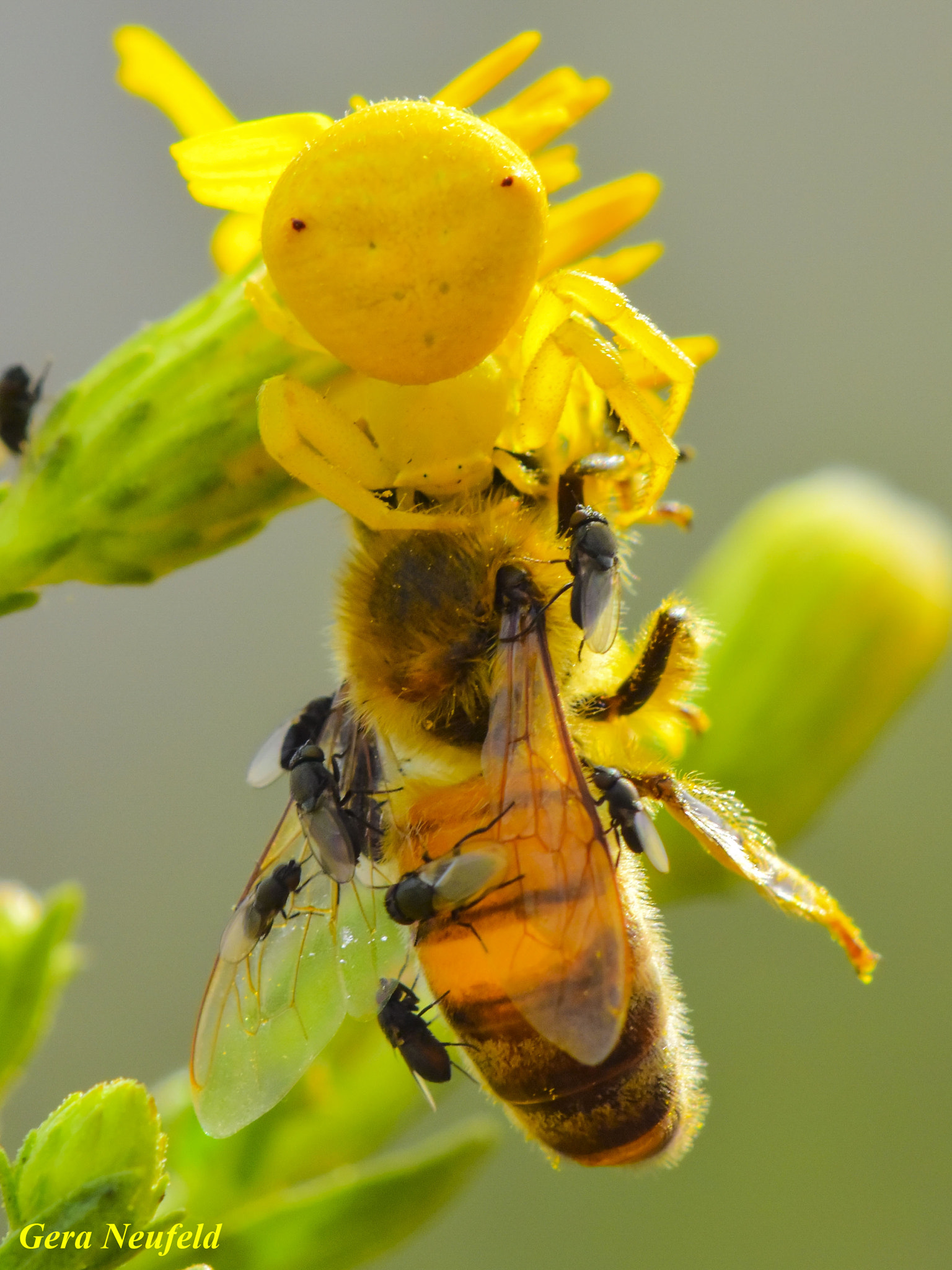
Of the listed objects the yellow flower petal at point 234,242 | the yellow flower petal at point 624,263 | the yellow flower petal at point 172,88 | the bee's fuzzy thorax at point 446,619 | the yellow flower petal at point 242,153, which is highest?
the yellow flower petal at point 172,88

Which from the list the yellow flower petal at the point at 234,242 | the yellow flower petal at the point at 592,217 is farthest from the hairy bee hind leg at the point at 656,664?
the yellow flower petal at the point at 234,242

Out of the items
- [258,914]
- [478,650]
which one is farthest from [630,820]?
[258,914]

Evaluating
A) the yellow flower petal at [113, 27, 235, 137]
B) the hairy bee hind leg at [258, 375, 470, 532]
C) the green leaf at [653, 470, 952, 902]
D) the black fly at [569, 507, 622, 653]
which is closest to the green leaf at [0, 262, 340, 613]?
the hairy bee hind leg at [258, 375, 470, 532]

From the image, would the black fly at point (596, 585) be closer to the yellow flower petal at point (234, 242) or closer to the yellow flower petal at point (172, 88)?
the yellow flower petal at point (234, 242)

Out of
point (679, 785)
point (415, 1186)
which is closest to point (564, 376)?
point (679, 785)

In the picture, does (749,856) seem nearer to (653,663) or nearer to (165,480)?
(653,663)

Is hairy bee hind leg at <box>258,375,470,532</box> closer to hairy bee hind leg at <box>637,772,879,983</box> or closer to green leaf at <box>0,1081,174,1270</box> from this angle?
hairy bee hind leg at <box>637,772,879,983</box>
